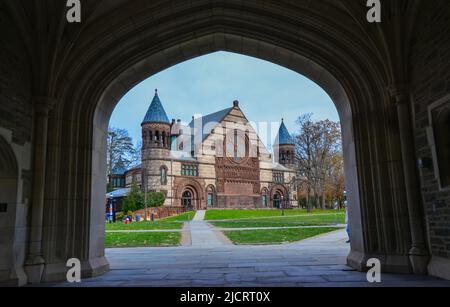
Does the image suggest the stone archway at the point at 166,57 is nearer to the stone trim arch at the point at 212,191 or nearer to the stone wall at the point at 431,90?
the stone wall at the point at 431,90

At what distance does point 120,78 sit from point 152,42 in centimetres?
92

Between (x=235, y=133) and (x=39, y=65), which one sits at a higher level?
(x=235, y=133)

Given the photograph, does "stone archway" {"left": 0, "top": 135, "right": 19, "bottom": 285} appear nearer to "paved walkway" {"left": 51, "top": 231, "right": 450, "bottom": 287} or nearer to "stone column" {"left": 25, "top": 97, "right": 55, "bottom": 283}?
"stone column" {"left": 25, "top": 97, "right": 55, "bottom": 283}

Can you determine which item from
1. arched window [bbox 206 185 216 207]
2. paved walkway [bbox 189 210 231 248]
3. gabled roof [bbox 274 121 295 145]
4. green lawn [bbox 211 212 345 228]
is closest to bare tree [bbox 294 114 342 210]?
green lawn [bbox 211 212 345 228]

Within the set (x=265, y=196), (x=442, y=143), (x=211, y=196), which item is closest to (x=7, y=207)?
(x=442, y=143)

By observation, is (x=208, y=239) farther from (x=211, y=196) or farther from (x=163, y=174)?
(x=211, y=196)

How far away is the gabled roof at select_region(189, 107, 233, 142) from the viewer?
4925 cm

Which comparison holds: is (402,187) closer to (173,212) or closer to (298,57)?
(298,57)

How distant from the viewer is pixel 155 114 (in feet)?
152

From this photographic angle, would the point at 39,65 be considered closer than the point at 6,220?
No

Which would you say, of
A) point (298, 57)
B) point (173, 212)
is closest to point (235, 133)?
point (173, 212)

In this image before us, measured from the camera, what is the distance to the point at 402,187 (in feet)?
20.0

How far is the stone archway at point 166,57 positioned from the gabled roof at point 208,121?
41387mm

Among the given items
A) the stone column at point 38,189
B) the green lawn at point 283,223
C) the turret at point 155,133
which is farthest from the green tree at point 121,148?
the stone column at point 38,189
